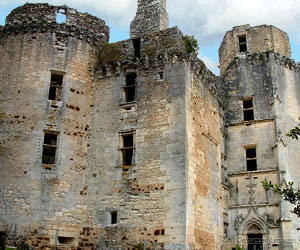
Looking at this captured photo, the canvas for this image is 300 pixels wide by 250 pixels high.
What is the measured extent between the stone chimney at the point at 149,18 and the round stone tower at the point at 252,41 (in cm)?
413

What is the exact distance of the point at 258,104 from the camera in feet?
65.1

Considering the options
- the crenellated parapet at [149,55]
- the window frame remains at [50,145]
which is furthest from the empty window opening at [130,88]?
the window frame remains at [50,145]

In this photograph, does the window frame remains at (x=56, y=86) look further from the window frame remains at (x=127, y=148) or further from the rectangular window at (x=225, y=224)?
the rectangular window at (x=225, y=224)

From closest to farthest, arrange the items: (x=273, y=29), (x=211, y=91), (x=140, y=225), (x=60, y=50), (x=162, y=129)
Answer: (x=140, y=225), (x=162, y=129), (x=60, y=50), (x=211, y=91), (x=273, y=29)

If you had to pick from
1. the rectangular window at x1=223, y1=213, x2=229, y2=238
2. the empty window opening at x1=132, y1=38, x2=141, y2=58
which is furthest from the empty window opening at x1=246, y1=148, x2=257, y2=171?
the empty window opening at x1=132, y1=38, x2=141, y2=58

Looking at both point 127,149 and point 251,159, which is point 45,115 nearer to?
point 127,149

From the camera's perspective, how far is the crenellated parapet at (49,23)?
16828mm

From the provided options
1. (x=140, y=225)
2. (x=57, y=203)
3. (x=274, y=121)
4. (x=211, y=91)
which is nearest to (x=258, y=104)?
(x=274, y=121)

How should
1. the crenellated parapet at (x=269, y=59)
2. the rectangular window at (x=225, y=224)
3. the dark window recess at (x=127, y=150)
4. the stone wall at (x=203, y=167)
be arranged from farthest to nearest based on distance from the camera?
the crenellated parapet at (x=269, y=59) < the rectangular window at (x=225, y=224) < the dark window recess at (x=127, y=150) < the stone wall at (x=203, y=167)

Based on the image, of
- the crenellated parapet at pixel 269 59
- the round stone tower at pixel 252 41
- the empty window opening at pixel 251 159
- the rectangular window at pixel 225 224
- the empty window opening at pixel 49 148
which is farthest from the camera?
the round stone tower at pixel 252 41

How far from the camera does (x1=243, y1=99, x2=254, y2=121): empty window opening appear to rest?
2008 centimetres

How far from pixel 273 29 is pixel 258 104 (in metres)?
4.18

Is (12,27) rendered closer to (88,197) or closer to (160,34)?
(160,34)

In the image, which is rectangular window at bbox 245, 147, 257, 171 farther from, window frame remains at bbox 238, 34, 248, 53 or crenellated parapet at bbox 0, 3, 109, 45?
crenellated parapet at bbox 0, 3, 109, 45
